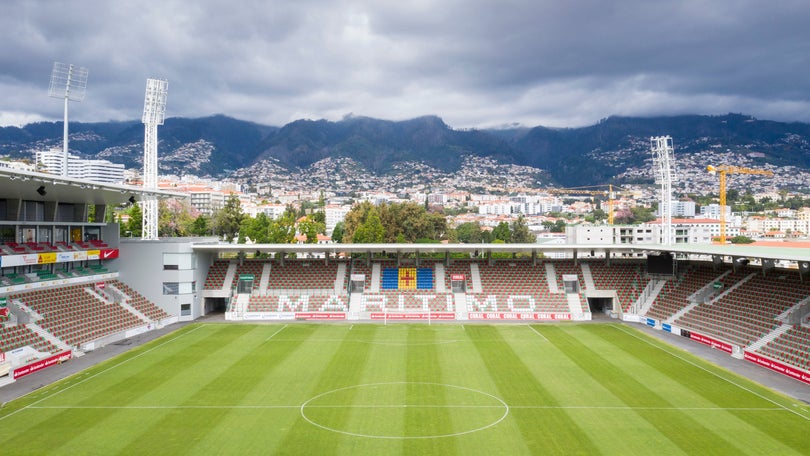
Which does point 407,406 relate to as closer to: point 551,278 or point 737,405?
point 737,405

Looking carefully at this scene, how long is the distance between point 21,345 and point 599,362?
28.2 metres

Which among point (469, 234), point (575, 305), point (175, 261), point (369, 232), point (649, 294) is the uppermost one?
point (369, 232)

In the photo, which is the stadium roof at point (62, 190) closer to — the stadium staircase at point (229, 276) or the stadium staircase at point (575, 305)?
the stadium staircase at point (229, 276)

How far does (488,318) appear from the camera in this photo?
42625mm

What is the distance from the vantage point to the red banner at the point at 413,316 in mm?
42500

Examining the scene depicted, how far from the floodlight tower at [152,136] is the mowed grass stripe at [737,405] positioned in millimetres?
36263

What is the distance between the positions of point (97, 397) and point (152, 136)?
95.9 feet

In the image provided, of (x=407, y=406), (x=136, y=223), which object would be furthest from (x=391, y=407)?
(x=136, y=223)

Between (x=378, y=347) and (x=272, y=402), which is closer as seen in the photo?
(x=272, y=402)

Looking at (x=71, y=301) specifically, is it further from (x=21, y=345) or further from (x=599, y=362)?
(x=599, y=362)

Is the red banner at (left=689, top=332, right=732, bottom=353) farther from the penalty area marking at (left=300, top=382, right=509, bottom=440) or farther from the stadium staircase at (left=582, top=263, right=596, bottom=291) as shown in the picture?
the penalty area marking at (left=300, top=382, right=509, bottom=440)

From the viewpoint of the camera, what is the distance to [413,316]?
4272 cm

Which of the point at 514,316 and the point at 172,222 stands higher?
the point at 172,222

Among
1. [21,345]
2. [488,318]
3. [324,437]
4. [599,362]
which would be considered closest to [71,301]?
[21,345]
